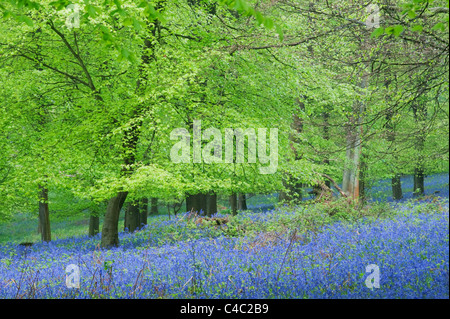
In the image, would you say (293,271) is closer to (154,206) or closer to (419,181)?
(419,181)

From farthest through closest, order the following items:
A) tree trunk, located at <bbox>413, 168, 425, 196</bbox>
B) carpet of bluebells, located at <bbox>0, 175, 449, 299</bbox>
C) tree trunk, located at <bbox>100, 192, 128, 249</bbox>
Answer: tree trunk, located at <bbox>413, 168, 425, 196</bbox>, tree trunk, located at <bbox>100, 192, 128, 249</bbox>, carpet of bluebells, located at <bbox>0, 175, 449, 299</bbox>

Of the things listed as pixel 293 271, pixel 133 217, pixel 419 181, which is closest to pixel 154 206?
pixel 133 217

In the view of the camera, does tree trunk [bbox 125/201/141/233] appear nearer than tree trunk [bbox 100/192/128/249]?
No

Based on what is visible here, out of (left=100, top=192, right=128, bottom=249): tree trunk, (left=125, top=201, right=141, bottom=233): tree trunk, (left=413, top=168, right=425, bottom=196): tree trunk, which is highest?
(left=413, top=168, right=425, bottom=196): tree trunk

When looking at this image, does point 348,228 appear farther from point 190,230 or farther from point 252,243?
point 190,230

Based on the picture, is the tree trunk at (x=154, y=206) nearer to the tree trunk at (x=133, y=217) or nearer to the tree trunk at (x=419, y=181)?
the tree trunk at (x=133, y=217)

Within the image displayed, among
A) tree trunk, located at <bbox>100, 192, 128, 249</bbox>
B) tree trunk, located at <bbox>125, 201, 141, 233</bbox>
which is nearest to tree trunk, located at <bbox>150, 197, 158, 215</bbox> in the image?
tree trunk, located at <bbox>125, 201, 141, 233</bbox>

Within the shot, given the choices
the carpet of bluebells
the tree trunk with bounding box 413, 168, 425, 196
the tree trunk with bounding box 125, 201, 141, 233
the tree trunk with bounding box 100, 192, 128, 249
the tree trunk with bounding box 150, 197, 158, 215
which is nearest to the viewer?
the carpet of bluebells

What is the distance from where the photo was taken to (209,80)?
1195cm

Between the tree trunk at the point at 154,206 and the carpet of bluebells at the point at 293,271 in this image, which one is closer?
the carpet of bluebells at the point at 293,271

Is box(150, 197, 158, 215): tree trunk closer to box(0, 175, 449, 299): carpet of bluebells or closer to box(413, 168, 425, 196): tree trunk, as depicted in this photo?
box(413, 168, 425, 196): tree trunk

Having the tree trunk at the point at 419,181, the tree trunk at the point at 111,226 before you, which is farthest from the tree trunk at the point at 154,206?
the tree trunk at the point at 419,181

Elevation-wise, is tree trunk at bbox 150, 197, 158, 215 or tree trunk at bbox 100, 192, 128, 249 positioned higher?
tree trunk at bbox 100, 192, 128, 249
